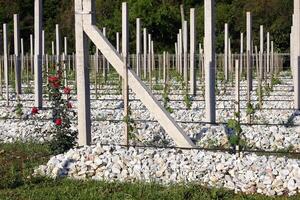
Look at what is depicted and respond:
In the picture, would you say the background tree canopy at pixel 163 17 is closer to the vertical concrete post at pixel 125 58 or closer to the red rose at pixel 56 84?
the vertical concrete post at pixel 125 58

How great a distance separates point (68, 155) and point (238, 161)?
2007 millimetres

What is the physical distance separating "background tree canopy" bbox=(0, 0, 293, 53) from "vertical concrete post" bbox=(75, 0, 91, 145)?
24.5 metres

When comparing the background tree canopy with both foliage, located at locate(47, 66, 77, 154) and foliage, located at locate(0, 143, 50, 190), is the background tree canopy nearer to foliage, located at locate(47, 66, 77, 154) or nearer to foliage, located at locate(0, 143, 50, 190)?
foliage, located at locate(0, 143, 50, 190)

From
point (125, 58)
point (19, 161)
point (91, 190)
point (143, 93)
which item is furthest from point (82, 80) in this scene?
point (91, 190)

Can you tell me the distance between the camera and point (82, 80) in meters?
8.66

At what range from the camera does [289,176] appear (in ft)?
22.8

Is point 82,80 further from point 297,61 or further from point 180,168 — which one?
point 297,61

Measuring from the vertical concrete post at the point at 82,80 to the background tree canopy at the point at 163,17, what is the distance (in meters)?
24.5

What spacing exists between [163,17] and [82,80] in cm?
2651

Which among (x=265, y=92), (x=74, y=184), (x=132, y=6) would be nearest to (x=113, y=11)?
(x=132, y=6)

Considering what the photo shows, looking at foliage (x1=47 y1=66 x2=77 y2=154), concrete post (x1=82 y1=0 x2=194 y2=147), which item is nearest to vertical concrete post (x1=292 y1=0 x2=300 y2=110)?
concrete post (x1=82 y1=0 x2=194 y2=147)

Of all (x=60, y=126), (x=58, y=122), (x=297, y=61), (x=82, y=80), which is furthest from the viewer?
(x=297, y=61)

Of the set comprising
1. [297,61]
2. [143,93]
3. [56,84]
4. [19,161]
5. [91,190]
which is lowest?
[91,190]

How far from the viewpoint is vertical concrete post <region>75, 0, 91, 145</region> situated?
8664mm
